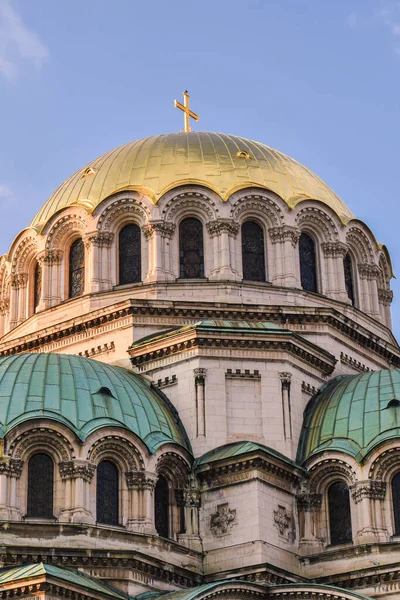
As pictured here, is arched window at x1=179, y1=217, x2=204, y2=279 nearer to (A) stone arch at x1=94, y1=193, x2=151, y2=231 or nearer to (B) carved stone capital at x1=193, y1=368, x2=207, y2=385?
(A) stone arch at x1=94, y1=193, x2=151, y2=231

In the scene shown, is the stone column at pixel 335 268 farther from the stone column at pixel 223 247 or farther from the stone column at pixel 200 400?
the stone column at pixel 200 400

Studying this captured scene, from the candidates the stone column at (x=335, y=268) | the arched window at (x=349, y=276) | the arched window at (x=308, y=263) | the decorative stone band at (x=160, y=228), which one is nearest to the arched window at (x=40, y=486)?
the decorative stone band at (x=160, y=228)

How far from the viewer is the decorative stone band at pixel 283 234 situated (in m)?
38.7

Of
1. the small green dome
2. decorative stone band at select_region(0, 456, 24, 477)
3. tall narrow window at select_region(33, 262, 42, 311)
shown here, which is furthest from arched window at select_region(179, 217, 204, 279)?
decorative stone band at select_region(0, 456, 24, 477)

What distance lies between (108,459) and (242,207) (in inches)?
398

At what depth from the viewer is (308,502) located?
1292 inches

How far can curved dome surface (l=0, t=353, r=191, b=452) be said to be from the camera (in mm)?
31734

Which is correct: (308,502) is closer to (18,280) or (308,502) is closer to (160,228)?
(160,228)

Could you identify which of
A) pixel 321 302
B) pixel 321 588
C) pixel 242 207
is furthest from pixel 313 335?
pixel 321 588

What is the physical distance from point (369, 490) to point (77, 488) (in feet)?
22.9

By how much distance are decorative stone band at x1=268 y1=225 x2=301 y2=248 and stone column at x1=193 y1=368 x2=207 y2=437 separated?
626cm

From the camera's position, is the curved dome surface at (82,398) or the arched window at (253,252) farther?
the arched window at (253,252)

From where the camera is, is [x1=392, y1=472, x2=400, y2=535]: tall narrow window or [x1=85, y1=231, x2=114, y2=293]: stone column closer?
[x1=392, y1=472, x2=400, y2=535]: tall narrow window

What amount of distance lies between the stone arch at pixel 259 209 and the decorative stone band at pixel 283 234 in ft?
0.53
